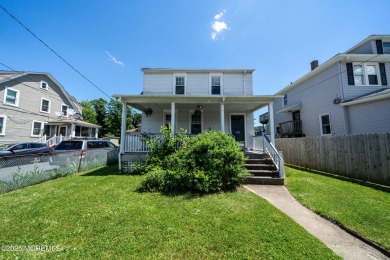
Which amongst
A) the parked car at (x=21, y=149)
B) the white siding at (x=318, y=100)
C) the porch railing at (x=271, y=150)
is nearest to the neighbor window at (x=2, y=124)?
the parked car at (x=21, y=149)

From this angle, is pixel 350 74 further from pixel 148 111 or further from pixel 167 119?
pixel 148 111

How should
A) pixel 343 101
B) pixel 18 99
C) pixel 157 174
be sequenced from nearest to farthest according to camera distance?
pixel 157 174 < pixel 343 101 < pixel 18 99

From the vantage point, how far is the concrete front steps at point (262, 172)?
6172 mm

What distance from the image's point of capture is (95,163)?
9898mm

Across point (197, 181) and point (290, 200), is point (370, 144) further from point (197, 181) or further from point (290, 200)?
point (197, 181)

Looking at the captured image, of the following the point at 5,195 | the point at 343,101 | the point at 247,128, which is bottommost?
the point at 5,195

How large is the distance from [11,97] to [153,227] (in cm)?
2029

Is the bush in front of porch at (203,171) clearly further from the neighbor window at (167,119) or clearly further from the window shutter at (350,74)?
the window shutter at (350,74)

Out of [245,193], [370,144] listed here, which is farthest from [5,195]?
[370,144]

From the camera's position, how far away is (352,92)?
11.2 meters

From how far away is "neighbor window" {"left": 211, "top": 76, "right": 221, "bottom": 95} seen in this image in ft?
38.3

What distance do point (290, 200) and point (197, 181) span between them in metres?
2.80

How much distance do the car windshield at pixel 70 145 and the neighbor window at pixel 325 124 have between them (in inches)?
678

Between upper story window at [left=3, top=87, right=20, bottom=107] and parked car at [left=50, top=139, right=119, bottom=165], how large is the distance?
1096 cm
